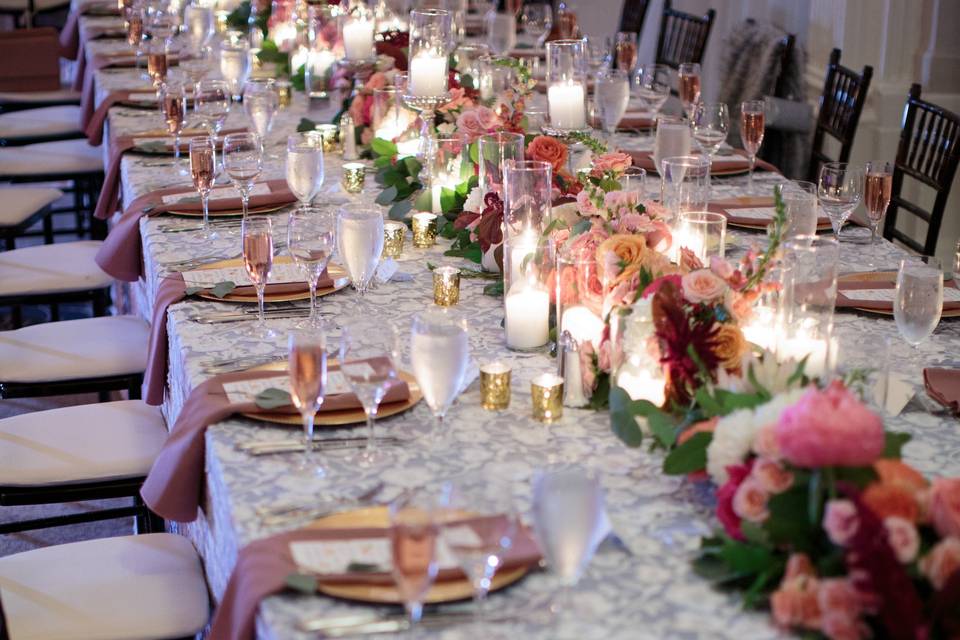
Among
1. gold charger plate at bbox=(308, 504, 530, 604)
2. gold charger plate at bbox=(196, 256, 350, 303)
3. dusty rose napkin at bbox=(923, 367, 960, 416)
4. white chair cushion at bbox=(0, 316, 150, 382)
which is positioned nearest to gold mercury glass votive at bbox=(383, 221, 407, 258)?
gold charger plate at bbox=(196, 256, 350, 303)

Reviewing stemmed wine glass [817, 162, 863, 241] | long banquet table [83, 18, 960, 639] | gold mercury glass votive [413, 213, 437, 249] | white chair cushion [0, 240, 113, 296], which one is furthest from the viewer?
white chair cushion [0, 240, 113, 296]

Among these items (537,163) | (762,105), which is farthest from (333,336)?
(762,105)

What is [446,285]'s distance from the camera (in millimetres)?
2242

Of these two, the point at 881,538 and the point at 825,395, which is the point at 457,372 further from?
the point at 881,538

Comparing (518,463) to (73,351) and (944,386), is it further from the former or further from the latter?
(73,351)

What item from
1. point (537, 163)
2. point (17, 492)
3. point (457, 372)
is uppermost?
point (537, 163)

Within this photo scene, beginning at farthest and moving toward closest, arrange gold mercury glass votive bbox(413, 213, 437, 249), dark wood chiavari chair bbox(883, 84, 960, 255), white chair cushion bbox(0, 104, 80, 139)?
white chair cushion bbox(0, 104, 80, 139) → dark wood chiavari chair bbox(883, 84, 960, 255) → gold mercury glass votive bbox(413, 213, 437, 249)

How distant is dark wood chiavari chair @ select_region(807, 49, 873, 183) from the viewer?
142 inches

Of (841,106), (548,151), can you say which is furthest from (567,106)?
(841,106)

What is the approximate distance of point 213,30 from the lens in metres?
4.36

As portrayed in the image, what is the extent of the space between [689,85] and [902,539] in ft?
7.79

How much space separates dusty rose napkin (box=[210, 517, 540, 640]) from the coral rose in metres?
Answer: 1.08

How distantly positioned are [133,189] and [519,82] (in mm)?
941

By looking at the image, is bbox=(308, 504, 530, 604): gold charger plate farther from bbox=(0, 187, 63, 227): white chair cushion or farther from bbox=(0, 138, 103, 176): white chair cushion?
bbox=(0, 138, 103, 176): white chair cushion
